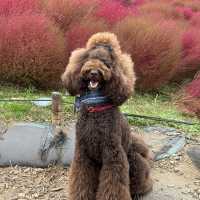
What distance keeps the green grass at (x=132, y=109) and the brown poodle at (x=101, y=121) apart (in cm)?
194

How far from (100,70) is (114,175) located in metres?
0.75

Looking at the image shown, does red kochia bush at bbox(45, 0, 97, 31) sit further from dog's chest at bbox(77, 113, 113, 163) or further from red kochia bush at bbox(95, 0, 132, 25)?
dog's chest at bbox(77, 113, 113, 163)

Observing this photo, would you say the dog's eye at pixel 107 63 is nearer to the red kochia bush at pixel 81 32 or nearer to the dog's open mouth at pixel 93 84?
the dog's open mouth at pixel 93 84

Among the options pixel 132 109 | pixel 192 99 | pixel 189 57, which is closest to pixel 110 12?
pixel 189 57

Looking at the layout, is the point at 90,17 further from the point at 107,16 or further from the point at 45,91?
the point at 45,91

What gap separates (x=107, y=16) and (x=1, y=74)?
2.54 m

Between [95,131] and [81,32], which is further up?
[81,32]

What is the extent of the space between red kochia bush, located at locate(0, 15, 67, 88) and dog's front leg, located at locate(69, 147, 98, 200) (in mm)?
3530

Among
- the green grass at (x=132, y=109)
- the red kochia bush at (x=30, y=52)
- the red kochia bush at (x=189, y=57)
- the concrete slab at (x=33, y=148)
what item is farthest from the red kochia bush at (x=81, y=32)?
the concrete slab at (x=33, y=148)

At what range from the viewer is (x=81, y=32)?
25.1 ft

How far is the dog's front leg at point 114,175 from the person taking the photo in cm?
339

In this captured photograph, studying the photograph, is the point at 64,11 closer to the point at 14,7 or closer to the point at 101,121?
the point at 14,7

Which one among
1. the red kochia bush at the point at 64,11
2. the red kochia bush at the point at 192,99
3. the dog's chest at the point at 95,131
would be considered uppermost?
the red kochia bush at the point at 64,11

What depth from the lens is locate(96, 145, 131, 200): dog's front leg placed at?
339 centimetres
